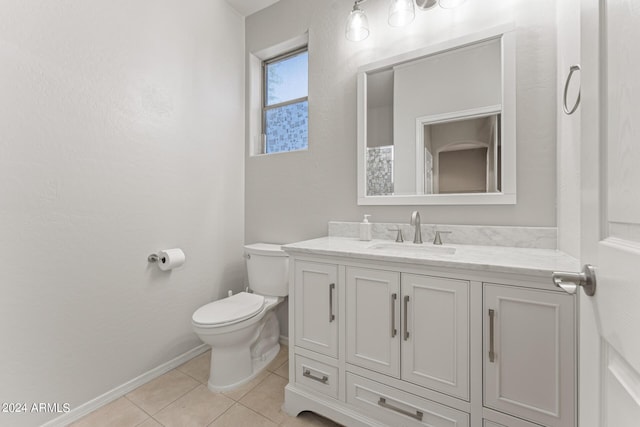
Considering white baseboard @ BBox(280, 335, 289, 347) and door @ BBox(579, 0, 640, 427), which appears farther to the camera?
white baseboard @ BBox(280, 335, 289, 347)

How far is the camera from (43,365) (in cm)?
128

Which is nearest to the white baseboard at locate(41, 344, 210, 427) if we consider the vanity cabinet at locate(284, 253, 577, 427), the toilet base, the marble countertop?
the toilet base

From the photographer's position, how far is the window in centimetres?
223

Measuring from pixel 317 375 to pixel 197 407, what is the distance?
2.31 feet

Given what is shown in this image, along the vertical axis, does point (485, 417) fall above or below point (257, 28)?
below

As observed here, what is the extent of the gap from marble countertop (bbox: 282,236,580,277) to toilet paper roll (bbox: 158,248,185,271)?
32.6 inches

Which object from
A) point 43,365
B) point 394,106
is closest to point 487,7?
point 394,106

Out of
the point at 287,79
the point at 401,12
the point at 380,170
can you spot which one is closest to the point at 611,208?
the point at 380,170

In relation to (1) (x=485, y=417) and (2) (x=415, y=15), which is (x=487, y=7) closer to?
(2) (x=415, y=15)

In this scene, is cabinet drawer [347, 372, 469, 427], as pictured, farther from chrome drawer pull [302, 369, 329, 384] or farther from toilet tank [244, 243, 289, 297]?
toilet tank [244, 243, 289, 297]

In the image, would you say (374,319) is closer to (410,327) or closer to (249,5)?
(410,327)

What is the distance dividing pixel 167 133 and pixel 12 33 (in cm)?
74

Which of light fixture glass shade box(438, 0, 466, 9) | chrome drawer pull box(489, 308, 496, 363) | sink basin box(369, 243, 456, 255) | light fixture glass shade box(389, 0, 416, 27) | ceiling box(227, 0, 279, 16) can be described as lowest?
chrome drawer pull box(489, 308, 496, 363)

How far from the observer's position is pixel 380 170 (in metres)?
1.72
